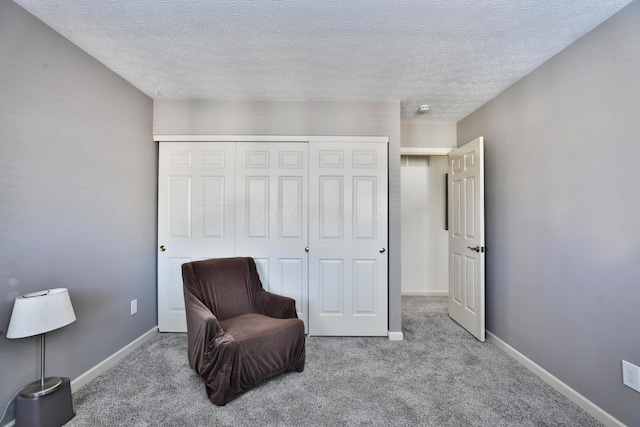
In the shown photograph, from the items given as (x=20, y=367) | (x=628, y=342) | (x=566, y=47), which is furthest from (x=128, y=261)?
(x=566, y=47)

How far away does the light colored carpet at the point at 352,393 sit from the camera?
1.67 metres

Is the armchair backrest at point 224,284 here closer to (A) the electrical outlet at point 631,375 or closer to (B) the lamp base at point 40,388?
(B) the lamp base at point 40,388

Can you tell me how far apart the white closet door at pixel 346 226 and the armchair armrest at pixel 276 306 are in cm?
54

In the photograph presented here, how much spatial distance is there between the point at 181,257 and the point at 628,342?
348cm

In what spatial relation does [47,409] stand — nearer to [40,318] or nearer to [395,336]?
[40,318]

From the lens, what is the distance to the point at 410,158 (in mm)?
4332

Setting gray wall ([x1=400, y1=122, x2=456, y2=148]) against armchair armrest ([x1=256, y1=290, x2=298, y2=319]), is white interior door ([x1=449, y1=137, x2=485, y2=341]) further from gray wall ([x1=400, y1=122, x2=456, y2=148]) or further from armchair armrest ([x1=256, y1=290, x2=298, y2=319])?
armchair armrest ([x1=256, y1=290, x2=298, y2=319])

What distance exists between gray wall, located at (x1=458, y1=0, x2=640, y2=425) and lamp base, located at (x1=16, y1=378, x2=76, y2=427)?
3.24m

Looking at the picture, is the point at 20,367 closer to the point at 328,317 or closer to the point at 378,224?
the point at 328,317

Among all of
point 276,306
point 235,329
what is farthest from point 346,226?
point 235,329

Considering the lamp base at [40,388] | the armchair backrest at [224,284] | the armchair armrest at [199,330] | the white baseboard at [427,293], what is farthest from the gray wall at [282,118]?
the white baseboard at [427,293]

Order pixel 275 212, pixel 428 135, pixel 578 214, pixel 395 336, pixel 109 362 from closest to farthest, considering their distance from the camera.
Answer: pixel 578 214 < pixel 109 362 < pixel 395 336 < pixel 275 212 < pixel 428 135

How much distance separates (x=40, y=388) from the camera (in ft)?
5.12

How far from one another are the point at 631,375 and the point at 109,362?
3544 mm
